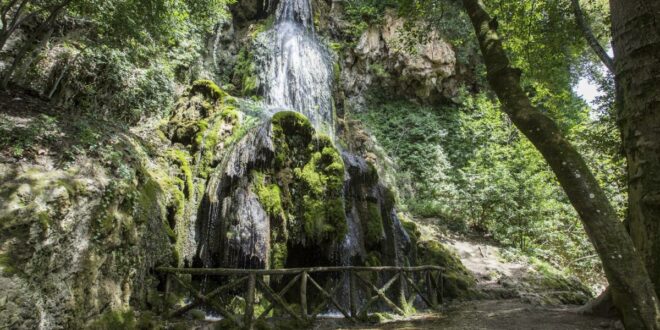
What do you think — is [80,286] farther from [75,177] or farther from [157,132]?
[157,132]

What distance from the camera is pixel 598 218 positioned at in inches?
148

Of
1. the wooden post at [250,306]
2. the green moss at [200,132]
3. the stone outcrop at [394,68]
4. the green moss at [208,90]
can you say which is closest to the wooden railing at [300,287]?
the wooden post at [250,306]

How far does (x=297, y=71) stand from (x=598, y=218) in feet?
40.1

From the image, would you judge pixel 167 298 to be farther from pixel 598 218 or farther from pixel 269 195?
pixel 598 218

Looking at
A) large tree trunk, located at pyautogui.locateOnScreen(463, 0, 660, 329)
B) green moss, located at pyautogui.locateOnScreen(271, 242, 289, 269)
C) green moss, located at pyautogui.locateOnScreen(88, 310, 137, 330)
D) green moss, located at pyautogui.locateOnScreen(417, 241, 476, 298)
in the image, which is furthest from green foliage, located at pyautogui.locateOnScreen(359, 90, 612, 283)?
green moss, located at pyautogui.locateOnScreen(88, 310, 137, 330)

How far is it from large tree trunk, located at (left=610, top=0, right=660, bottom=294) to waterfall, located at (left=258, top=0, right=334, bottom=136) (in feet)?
32.7

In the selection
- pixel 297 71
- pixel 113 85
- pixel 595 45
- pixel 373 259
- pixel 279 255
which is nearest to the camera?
pixel 595 45

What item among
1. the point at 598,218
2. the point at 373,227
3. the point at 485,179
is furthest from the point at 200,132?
the point at 485,179

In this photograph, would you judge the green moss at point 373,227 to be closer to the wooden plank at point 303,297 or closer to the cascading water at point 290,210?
the cascading water at point 290,210

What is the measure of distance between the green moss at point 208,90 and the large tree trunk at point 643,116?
8.74 meters

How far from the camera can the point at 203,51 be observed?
1666 centimetres

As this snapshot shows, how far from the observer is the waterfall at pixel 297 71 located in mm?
13805

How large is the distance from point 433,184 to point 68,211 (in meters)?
14.5

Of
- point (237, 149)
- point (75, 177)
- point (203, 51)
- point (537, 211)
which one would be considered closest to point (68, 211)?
point (75, 177)
